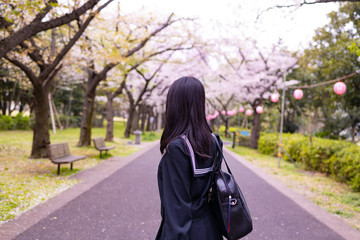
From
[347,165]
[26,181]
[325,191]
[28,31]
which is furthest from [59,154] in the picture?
[347,165]

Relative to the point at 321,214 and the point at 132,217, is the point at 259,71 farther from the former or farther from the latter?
the point at 132,217

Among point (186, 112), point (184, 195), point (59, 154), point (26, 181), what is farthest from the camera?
point (59, 154)

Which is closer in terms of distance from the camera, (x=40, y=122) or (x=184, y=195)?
(x=184, y=195)

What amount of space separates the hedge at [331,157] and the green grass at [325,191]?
274 millimetres

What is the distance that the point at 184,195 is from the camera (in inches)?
62.4

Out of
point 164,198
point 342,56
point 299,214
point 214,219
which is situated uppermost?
point 342,56

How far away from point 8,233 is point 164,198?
343 cm

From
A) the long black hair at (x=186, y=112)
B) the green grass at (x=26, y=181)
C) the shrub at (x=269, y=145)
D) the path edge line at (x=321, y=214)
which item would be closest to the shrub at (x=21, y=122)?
the green grass at (x=26, y=181)

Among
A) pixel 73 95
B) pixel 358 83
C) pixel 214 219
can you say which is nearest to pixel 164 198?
pixel 214 219

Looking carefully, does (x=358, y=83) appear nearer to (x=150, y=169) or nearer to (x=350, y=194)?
(x=350, y=194)

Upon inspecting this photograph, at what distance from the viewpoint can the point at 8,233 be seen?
395 cm

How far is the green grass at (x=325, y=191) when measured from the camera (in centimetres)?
605

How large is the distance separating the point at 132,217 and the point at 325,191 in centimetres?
558

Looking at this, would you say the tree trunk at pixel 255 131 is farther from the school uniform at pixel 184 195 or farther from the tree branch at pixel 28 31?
the school uniform at pixel 184 195
